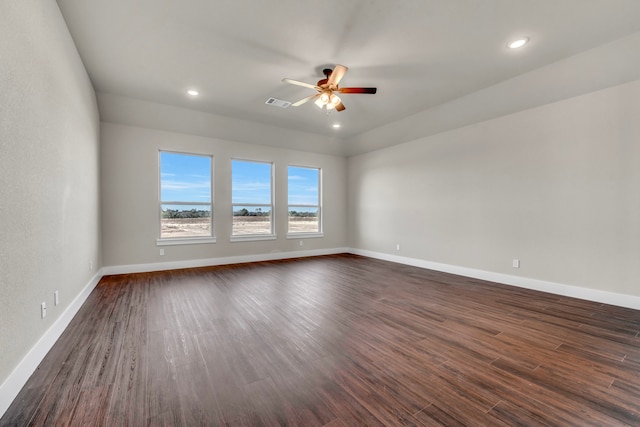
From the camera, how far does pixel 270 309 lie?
127 inches

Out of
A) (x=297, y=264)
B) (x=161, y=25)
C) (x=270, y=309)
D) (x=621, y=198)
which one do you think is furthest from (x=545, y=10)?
(x=297, y=264)

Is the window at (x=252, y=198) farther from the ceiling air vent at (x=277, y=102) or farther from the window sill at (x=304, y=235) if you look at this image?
the ceiling air vent at (x=277, y=102)

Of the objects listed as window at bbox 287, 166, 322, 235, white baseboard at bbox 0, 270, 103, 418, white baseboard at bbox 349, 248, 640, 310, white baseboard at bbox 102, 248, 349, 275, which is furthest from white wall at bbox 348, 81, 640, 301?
white baseboard at bbox 0, 270, 103, 418

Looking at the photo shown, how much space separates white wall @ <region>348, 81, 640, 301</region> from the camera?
3.29 m

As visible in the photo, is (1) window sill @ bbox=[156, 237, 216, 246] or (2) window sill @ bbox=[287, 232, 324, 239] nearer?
(1) window sill @ bbox=[156, 237, 216, 246]

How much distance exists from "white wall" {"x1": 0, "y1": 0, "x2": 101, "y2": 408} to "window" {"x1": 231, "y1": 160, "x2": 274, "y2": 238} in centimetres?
301

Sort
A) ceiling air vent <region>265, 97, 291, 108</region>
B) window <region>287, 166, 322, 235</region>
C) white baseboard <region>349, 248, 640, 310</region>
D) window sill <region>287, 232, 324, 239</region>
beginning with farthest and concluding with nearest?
window <region>287, 166, 322, 235</region> → window sill <region>287, 232, 324, 239</region> → ceiling air vent <region>265, 97, 291, 108</region> → white baseboard <region>349, 248, 640, 310</region>

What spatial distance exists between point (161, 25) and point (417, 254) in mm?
5549

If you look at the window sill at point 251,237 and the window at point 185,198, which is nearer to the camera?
the window at point 185,198

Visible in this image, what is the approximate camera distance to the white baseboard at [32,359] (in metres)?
1.56

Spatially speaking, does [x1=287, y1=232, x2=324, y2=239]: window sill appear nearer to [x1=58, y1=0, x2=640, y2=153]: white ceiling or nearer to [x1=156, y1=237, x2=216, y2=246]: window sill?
[x1=156, y1=237, x2=216, y2=246]: window sill

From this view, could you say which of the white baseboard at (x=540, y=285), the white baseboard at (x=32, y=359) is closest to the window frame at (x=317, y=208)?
the white baseboard at (x=540, y=285)

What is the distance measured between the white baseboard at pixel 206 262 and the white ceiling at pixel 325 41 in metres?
3.02

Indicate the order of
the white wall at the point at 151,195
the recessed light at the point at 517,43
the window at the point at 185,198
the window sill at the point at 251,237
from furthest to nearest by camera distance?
the window sill at the point at 251,237, the window at the point at 185,198, the white wall at the point at 151,195, the recessed light at the point at 517,43
